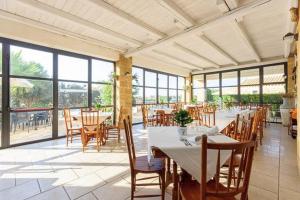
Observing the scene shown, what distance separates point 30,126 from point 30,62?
1.75 metres

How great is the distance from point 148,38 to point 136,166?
14.6ft

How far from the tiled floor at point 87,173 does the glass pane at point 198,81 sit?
6.94 m

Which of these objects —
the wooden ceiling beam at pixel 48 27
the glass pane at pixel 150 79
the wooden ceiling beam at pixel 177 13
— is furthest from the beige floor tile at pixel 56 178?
the glass pane at pixel 150 79

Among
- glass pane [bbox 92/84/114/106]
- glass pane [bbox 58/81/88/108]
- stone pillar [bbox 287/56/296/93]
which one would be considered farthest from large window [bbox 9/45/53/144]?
stone pillar [bbox 287/56/296/93]

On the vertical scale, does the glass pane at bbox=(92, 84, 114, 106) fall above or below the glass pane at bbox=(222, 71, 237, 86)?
below

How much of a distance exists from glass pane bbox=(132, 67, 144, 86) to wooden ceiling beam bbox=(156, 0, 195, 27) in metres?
3.91

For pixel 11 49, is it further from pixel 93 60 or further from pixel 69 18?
pixel 93 60

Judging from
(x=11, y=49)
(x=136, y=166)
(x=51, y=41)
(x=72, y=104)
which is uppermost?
(x=51, y=41)

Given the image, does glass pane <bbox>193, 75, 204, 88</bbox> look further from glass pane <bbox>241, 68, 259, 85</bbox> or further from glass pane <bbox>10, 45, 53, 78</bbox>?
A: glass pane <bbox>10, 45, 53, 78</bbox>

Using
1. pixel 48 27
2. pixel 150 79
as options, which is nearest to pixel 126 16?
pixel 48 27

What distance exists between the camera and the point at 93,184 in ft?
8.29

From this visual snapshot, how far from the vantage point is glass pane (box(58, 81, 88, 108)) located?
216 inches

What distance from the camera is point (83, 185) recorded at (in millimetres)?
2494

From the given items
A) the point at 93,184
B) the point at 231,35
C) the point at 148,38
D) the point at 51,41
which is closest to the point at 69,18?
the point at 51,41
